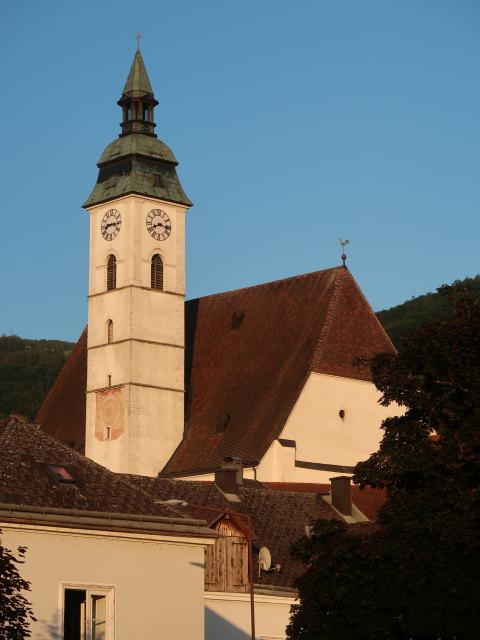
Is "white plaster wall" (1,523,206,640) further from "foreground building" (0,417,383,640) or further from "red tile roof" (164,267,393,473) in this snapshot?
"red tile roof" (164,267,393,473)

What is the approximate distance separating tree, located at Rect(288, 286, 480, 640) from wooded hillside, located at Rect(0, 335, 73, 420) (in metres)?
60.4

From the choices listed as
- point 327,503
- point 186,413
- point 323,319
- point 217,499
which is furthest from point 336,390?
point 217,499

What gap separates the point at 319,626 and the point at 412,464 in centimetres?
263

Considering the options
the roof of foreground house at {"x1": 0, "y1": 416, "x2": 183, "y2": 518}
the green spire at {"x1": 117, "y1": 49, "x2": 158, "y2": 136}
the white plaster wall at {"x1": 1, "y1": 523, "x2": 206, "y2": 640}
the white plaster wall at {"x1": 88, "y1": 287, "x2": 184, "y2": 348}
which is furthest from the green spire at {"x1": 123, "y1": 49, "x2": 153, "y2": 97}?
the white plaster wall at {"x1": 1, "y1": 523, "x2": 206, "y2": 640}

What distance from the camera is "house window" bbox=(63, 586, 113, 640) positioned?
79.4 ft

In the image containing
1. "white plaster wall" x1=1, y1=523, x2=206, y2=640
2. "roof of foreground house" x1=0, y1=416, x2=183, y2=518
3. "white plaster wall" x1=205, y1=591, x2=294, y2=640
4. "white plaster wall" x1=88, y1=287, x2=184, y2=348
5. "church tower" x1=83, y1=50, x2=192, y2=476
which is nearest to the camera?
"white plaster wall" x1=1, y1=523, x2=206, y2=640

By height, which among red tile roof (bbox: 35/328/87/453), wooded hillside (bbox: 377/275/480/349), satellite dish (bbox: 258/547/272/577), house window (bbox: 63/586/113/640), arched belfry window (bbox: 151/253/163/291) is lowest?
house window (bbox: 63/586/113/640)

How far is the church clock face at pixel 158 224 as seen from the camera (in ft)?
200

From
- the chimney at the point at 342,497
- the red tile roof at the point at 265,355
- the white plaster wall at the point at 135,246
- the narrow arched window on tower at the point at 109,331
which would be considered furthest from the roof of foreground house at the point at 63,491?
the narrow arched window on tower at the point at 109,331

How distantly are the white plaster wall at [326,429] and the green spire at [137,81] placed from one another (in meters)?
14.0

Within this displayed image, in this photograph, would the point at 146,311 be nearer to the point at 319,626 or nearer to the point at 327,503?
the point at 327,503

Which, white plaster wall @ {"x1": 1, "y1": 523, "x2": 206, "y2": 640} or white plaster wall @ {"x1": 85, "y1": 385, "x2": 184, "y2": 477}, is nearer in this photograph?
white plaster wall @ {"x1": 1, "y1": 523, "x2": 206, "y2": 640}

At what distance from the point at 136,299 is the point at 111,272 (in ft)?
6.89

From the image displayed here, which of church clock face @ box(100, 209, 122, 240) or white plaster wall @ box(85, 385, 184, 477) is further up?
church clock face @ box(100, 209, 122, 240)
